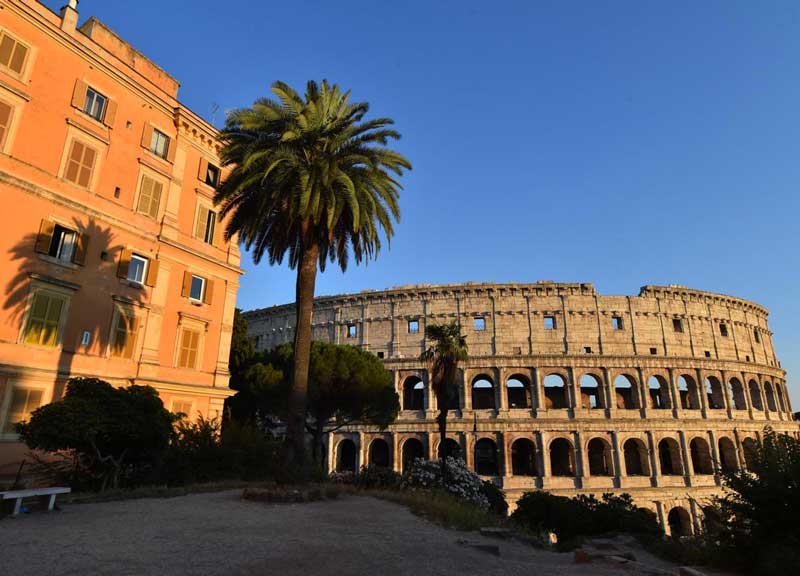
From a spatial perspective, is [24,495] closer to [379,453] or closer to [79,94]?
[79,94]

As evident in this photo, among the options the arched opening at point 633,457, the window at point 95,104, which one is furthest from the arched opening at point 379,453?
the window at point 95,104

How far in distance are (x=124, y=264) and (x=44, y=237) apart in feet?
10.1

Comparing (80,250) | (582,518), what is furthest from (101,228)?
(582,518)

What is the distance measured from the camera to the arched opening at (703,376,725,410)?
1838 inches

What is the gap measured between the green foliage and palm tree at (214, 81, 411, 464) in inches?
540

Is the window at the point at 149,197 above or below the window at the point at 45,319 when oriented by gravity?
above

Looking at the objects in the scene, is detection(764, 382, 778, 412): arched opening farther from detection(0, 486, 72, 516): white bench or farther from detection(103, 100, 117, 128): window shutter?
detection(103, 100, 117, 128): window shutter

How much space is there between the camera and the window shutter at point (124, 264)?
762 inches

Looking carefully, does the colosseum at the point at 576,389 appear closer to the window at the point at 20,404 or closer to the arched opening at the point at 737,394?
the arched opening at the point at 737,394

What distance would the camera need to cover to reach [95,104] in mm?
19516

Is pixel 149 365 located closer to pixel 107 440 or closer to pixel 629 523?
pixel 107 440

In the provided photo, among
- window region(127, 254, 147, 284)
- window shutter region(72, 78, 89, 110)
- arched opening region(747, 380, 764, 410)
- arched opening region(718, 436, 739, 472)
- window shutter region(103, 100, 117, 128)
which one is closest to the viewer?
window shutter region(72, 78, 89, 110)

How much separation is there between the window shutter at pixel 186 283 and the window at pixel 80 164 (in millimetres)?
5320

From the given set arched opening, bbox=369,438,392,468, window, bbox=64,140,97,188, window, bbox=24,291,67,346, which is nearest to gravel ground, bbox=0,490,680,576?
window, bbox=24,291,67,346
